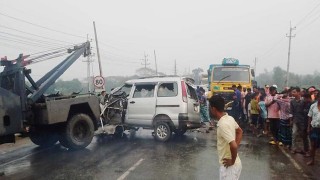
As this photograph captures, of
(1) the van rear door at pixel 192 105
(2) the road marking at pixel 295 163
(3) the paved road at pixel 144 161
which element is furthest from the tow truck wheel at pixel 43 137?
(2) the road marking at pixel 295 163

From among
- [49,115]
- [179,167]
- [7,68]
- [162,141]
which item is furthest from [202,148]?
[7,68]

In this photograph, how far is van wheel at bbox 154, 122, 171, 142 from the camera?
9.88 m

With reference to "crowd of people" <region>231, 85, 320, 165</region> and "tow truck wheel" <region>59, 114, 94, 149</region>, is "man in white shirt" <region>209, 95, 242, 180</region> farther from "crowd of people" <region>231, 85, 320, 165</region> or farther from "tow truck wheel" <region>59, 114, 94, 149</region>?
"tow truck wheel" <region>59, 114, 94, 149</region>

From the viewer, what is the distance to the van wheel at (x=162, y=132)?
988 centimetres

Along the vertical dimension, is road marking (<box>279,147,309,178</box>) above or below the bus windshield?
below

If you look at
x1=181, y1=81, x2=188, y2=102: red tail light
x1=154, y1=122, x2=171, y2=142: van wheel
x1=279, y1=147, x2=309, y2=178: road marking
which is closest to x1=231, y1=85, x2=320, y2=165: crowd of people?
x1=279, y1=147, x2=309, y2=178: road marking

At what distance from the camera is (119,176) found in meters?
6.36

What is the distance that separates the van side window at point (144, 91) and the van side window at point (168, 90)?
0.29 meters

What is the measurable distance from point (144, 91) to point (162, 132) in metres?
1.46

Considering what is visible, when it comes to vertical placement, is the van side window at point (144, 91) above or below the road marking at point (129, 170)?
above

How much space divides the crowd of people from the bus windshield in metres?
3.22

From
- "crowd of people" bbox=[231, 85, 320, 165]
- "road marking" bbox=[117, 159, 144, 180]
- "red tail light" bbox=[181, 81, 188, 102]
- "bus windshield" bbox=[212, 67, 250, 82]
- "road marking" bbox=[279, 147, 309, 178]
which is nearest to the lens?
"road marking" bbox=[117, 159, 144, 180]

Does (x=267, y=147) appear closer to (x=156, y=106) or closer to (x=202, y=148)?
(x=202, y=148)

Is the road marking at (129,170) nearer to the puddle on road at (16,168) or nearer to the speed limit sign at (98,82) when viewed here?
the puddle on road at (16,168)
